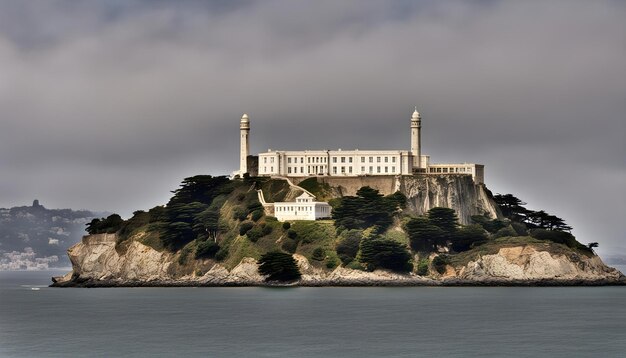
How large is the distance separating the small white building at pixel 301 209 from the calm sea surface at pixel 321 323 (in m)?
16.7

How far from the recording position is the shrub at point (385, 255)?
470 ft

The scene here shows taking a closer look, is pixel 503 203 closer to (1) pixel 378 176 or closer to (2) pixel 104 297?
(1) pixel 378 176

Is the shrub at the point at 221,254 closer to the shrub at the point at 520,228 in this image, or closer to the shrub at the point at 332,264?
the shrub at the point at 332,264

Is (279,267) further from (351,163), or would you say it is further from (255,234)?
(351,163)

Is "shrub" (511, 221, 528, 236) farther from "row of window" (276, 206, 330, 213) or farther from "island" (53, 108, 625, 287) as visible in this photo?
"row of window" (276, 206, 330, 213)

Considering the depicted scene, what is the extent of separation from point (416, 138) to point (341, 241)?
2506 centimetres

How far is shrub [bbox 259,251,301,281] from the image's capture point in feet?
476

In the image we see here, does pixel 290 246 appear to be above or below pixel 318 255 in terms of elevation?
above

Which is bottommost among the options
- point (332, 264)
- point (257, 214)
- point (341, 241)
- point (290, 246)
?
point (332, 264)

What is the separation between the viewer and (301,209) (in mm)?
157625

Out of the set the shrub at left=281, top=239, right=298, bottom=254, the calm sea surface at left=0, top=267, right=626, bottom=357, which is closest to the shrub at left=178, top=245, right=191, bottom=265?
the calm sea surface at left=0, top=267, right=626, bottom=357

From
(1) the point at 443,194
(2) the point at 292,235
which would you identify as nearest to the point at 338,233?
(2) the point at 292,235

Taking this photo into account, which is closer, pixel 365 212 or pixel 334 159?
pixel 365 212

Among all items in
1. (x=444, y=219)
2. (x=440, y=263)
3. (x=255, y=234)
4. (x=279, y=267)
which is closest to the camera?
(x=279, y=267)
